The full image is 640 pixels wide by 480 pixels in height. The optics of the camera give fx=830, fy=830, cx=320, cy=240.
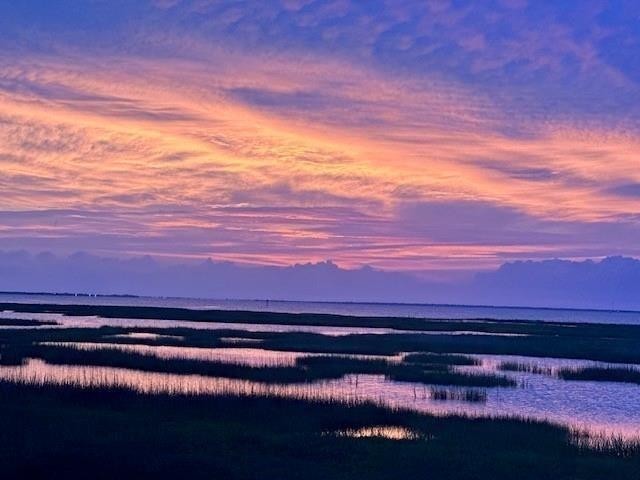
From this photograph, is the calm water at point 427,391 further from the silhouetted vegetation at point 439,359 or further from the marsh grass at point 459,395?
the silhouetted vegetation at point 439,359

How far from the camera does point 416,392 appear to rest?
107 feet

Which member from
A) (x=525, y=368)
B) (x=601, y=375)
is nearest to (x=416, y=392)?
(x=601, y=375)

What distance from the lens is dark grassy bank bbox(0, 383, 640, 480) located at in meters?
17.1

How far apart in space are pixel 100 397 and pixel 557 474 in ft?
48.0

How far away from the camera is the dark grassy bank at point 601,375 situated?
40312 millimetres

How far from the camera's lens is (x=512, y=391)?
113 ft

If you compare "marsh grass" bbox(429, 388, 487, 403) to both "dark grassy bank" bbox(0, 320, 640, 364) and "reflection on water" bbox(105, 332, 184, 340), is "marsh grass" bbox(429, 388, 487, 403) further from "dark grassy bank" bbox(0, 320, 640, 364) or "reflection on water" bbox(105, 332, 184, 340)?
"reflection on water" bbox(105, 332, 184, 340)

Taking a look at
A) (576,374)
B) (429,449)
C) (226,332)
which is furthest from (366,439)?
(226,332)

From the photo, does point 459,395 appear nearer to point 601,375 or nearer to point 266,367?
point 266,367

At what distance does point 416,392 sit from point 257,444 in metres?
13.6

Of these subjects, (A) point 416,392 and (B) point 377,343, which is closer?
(A) point 416,392

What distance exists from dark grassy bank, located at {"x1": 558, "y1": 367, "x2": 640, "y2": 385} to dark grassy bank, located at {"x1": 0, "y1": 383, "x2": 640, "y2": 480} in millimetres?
17840

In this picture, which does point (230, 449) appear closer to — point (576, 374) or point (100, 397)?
point (100, 397)

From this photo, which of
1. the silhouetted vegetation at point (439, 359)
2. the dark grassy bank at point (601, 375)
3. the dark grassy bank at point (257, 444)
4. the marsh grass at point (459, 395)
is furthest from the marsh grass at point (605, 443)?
the silhouetted vegetation at point (439, 359)
